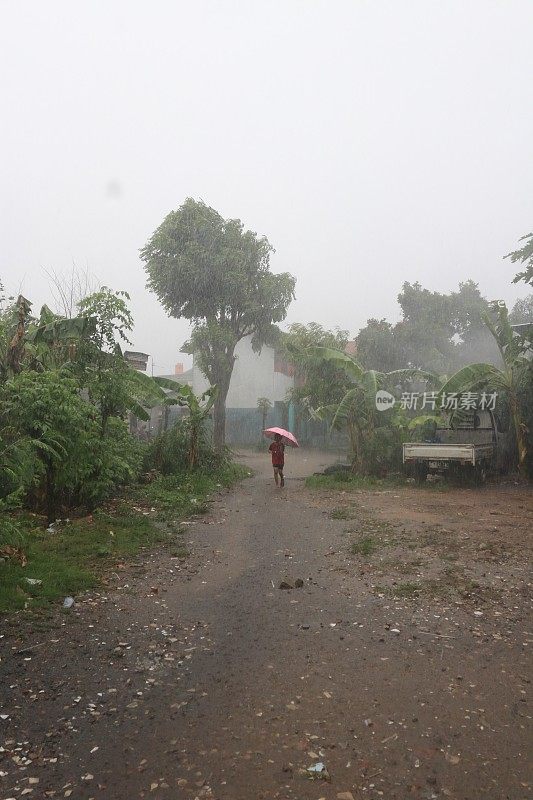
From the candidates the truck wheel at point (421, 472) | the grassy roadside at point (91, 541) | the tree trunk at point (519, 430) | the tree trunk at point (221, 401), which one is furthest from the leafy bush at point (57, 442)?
the tree trunk at point (221, 401)

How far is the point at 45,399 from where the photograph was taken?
280 inches

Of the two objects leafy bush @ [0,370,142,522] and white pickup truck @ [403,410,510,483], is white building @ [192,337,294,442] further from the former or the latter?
leafy bush @ [0,370,142,522]

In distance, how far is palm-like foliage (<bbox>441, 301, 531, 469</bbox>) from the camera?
1362 centimetres

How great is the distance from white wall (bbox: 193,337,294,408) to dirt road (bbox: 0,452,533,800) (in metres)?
25.1

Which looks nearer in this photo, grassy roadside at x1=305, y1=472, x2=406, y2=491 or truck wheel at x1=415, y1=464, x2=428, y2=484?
grassy roadside at x1=305, y1=472, x2=406, y2=491

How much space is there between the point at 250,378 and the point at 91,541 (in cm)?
2517

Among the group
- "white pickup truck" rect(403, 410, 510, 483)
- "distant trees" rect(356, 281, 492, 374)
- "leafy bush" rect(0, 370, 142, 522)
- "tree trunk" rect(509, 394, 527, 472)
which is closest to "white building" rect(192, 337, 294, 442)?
"distant trees" rect(356, 281, 492, 374)

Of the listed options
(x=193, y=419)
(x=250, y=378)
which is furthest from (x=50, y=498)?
(x=250, y=378)

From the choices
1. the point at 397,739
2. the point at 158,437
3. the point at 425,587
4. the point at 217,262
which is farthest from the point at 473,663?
the point at 217,262

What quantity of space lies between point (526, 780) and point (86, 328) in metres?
8.47

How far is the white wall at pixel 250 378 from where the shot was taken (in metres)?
31.9

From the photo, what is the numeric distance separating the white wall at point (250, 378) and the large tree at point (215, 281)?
6567 mm

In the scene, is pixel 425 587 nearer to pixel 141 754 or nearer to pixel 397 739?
pixel 397 739

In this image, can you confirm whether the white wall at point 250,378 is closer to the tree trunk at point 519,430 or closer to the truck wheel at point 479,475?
the truck wheel at point 479,475
